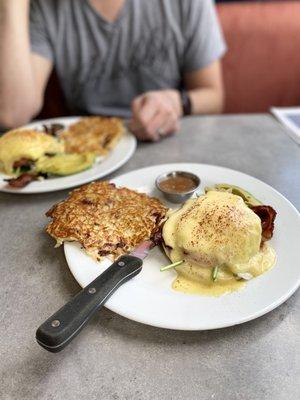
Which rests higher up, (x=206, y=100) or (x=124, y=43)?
(x=124, y=43)

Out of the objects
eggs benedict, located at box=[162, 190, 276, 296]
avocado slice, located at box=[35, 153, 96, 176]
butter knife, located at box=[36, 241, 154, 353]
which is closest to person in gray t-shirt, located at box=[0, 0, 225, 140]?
avocado slice, located at box=[35, 153, 96, 176]

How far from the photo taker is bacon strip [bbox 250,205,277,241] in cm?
90

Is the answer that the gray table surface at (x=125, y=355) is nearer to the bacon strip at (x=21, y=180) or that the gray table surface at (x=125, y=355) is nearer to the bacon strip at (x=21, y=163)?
the bacon strip at (x=21, y=180)

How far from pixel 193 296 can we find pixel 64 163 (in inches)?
29.1

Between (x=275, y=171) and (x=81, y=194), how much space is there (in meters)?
0.69

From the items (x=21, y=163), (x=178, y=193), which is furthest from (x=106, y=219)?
(x=21, y=163)

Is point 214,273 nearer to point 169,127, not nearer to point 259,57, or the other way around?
point 169,127

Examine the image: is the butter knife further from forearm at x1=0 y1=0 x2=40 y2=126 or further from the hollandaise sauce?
forearm at x1=0 y1=0 x2=40 y2=126

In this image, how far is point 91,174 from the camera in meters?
1.25

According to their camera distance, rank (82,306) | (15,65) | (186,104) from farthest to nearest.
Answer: (186,104), (15,65), (82,306)

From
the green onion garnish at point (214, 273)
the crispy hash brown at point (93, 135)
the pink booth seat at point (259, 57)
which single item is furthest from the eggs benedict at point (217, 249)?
the pink booth seat at point (259, 57)

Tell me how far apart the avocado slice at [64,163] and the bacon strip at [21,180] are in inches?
2.0

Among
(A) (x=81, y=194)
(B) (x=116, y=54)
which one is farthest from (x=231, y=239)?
(B) (x=116, y=54)

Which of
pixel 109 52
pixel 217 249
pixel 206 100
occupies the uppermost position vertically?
pixel 109 52
